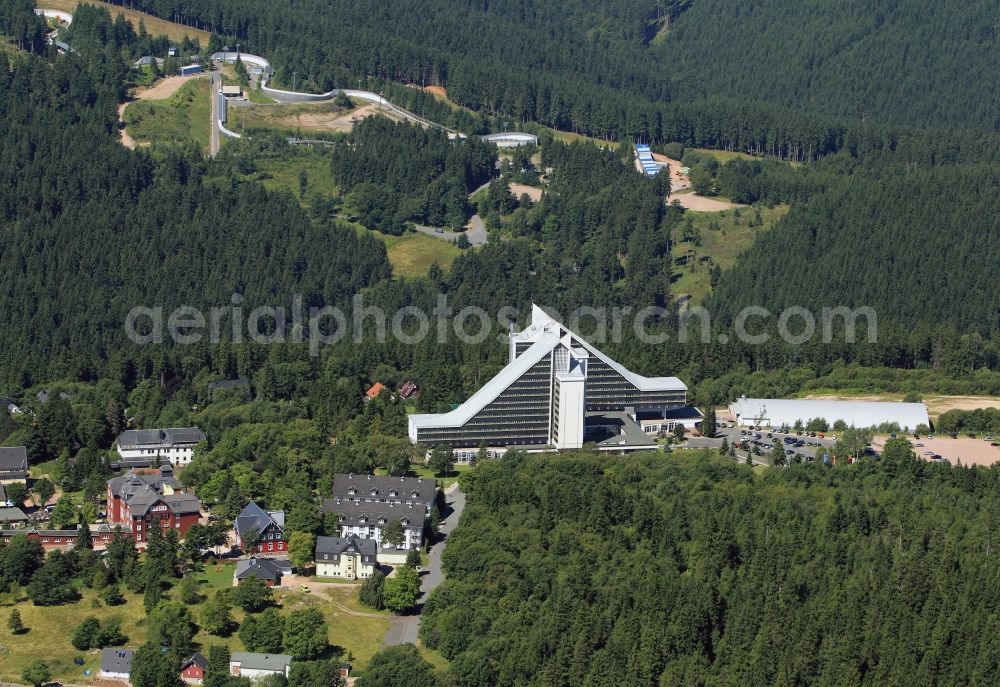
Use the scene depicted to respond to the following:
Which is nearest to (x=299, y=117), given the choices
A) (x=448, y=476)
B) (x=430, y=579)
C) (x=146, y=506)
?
(x=448, y=476)

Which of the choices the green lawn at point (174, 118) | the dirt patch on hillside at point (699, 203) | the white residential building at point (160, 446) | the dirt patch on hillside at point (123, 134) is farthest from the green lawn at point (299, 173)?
the white residential building at point (160, 446)

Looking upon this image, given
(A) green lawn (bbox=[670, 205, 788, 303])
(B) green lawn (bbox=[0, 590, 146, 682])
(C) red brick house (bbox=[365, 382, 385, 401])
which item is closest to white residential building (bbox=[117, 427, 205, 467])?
(C) red brick house (bbox=[365, 382, 385, 401])

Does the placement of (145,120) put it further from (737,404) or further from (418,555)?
(418,555)

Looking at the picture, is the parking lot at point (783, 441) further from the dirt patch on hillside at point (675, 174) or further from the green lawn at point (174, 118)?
the green lawn at point (174, 118)

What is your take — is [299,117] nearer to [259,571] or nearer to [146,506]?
[146,506]

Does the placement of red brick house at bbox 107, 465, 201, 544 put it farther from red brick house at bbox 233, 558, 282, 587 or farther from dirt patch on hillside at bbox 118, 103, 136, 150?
dirt patch on hillside at bbox 118, 103, 136, 150

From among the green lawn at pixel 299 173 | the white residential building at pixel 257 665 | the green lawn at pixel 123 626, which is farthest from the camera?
the green lawn at pixel 299 173
